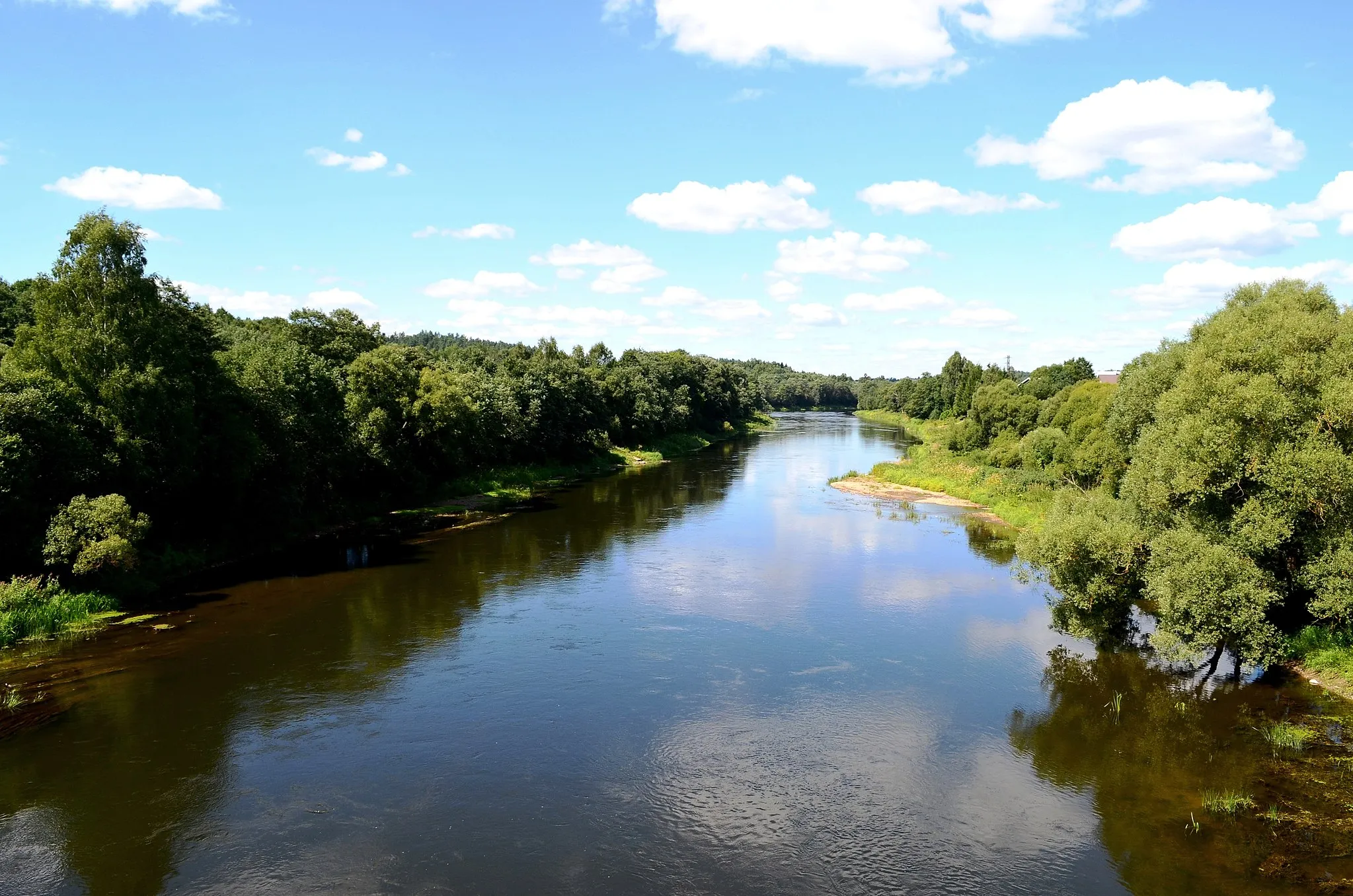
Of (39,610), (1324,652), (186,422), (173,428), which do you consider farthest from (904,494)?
(39,610)

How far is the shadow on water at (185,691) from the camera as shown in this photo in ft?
52.2

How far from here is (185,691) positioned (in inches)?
912

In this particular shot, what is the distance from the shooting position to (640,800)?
58.4 ft

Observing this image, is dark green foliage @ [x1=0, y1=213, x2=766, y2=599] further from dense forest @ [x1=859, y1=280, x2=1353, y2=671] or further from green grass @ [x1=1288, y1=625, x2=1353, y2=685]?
green grass @ [x1=1288, y1=625, x2=1353, y2=685]

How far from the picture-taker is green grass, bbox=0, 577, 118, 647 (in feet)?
85.9

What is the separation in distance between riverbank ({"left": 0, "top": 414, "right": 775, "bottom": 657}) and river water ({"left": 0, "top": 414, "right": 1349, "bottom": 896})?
1.70 metres

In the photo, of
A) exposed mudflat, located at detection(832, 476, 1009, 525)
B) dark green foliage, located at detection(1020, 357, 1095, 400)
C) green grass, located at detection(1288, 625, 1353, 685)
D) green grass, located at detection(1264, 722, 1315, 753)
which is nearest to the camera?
green grass, located at detection(1264, 722, 1315, 753)

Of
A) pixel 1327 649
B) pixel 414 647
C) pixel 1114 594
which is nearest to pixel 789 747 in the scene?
pixel 1114 594

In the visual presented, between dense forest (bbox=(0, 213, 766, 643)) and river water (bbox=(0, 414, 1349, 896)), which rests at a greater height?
dense forest (bbox=(0, 213, 766, 643))

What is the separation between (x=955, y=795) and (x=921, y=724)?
137 inches

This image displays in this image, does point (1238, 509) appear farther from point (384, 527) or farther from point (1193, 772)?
point (384, 527)

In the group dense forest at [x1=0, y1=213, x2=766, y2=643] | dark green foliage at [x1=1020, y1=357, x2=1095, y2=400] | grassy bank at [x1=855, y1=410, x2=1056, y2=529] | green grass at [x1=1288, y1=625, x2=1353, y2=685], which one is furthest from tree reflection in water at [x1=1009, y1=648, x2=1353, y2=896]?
dark green foliage at [x1=1020, y1=357, x2=1095, y2=400]

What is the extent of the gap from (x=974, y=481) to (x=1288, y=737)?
4608cm

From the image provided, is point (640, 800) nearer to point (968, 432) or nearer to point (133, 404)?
point (133, 404)
